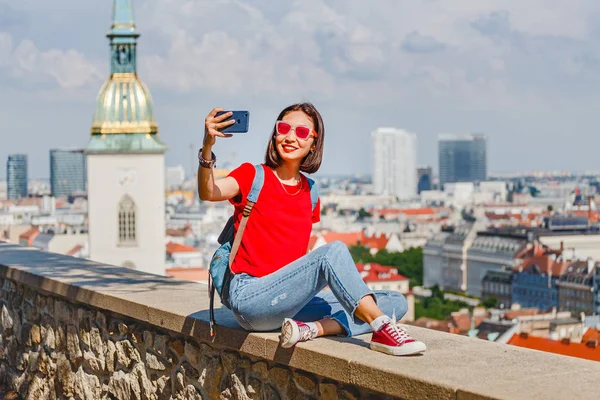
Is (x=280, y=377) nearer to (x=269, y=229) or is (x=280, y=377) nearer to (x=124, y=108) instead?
(x=269, y=229)

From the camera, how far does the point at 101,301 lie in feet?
14.4

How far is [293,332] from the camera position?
3.30 metres

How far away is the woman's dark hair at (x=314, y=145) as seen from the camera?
12.1ft

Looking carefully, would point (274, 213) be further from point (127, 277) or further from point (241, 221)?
point (127, 277)

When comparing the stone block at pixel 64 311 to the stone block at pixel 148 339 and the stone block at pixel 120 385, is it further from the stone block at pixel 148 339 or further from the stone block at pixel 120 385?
the stone block at pixel 148 339

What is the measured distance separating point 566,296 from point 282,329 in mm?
63308

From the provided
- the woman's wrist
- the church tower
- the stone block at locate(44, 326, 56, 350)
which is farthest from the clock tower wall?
the woman's wrist

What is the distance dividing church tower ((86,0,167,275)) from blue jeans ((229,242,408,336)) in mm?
27971

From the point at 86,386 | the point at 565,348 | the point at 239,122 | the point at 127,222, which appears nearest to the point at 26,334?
the point at 86,386

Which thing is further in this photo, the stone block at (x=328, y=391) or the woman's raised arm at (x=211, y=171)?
the woman's raised arm at (x=211, y=171)

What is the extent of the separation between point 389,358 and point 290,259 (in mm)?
594

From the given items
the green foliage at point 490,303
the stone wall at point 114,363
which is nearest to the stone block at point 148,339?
the stone wall at point 114,363

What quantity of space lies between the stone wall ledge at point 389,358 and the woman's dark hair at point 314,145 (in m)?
0.49

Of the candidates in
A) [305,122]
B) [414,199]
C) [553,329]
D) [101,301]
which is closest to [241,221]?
[305,122]
